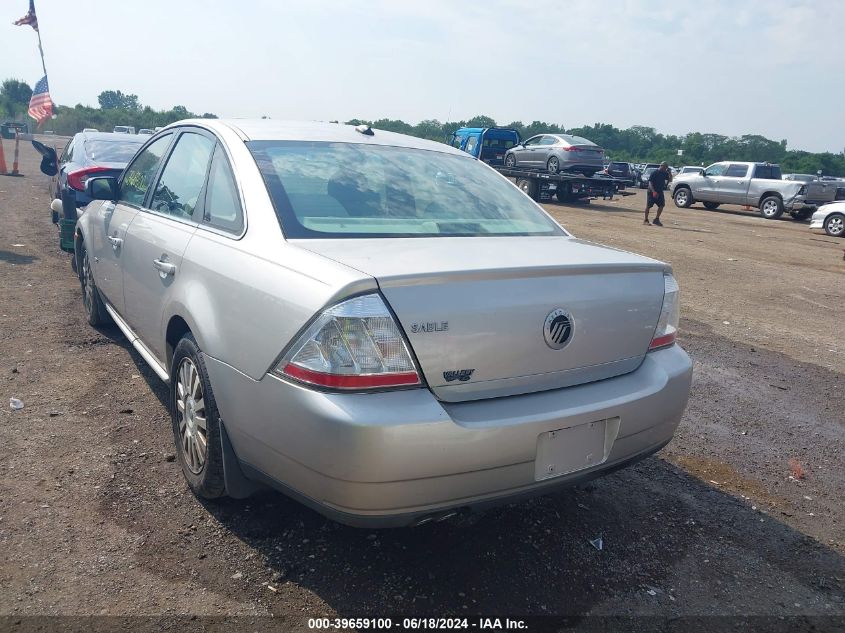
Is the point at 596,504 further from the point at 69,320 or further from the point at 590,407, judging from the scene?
the point at 69,320

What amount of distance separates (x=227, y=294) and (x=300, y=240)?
37 centimetres

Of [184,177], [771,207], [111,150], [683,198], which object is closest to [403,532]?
[184,177]

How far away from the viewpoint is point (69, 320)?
588cm

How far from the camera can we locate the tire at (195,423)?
2.86 metres

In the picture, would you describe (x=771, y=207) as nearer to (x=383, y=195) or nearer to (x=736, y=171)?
(x=736, y=171)

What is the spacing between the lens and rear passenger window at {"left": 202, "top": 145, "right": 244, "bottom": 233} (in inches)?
117

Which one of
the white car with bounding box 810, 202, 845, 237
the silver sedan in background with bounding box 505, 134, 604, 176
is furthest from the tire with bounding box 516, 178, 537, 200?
the white car with bounding box 810, 202, 845, 237

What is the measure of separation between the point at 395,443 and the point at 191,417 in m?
1.38

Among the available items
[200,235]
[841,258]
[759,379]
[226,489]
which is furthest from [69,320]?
[841,258]

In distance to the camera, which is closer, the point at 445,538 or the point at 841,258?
the point at 445,538

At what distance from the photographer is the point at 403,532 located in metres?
3.02

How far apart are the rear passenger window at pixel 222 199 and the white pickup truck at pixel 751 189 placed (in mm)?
23939

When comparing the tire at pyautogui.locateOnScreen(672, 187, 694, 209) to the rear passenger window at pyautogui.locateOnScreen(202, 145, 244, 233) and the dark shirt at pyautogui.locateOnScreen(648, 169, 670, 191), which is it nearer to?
the dark shirt at pyautogui.locateOnScreen(648, 169, 670, 191)

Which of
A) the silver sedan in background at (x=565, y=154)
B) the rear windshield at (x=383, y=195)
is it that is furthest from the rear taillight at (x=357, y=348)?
the silver sedan in background at (x=565, y=154)
